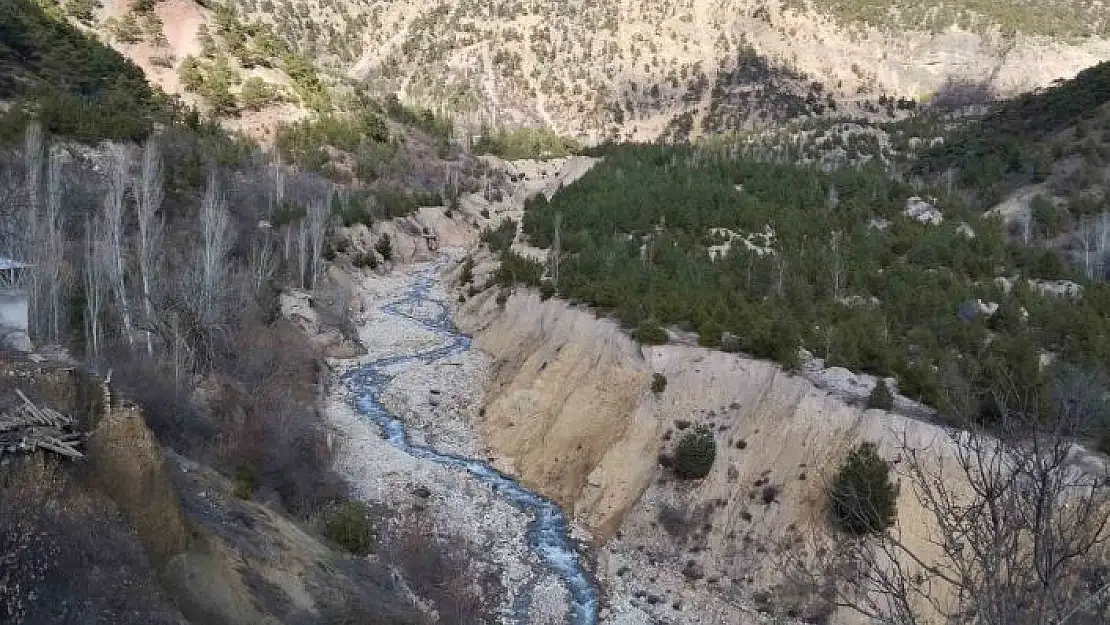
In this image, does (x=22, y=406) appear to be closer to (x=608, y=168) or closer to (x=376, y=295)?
(x=376, y=295)

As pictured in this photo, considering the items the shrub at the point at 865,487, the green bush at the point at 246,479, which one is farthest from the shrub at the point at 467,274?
the shrub at the point at 865,487

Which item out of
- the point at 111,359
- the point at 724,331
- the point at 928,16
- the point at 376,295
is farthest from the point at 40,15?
the point at 928,16

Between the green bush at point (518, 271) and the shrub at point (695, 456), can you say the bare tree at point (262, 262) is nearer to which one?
the green bush at point (518, 271)

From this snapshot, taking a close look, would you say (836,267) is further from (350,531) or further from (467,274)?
(467,274)

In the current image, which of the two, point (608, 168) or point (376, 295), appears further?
point (608, 168)

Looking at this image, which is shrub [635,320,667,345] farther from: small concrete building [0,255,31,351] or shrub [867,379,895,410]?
small concrete building [0,255,31,351]

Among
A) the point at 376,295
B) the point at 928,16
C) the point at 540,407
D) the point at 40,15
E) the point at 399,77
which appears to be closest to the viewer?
the point at 540,407

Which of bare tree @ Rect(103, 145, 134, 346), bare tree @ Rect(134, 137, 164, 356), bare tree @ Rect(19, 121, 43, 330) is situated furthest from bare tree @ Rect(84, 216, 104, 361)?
bare tree @ Rect(19, 121, 43, 330)
